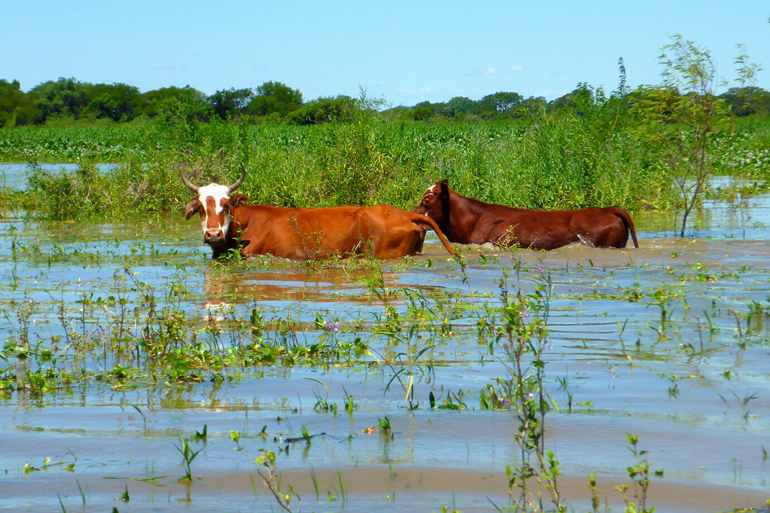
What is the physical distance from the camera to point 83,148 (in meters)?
39.5

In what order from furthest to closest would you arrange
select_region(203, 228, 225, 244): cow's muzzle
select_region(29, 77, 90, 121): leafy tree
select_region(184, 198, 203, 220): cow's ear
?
1. select_region(29, 77, 90, 121): leafy tree
2. select_region(184, 198, 203, 220): cow's ear
3. select_region(203, 228, 225, 244): cow's muzzle

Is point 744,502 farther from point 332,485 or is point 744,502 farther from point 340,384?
point 340,384

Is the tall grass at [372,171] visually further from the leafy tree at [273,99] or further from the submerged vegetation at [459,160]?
the leafy tree at [273,99]

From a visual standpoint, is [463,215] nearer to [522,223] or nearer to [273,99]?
[522,223]

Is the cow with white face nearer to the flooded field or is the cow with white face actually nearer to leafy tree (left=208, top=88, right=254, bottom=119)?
the flooded field

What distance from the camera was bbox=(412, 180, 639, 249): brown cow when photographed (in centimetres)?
1042

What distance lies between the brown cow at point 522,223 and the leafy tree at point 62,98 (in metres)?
86.6

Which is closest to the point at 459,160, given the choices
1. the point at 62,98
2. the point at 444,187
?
the point at 444,187

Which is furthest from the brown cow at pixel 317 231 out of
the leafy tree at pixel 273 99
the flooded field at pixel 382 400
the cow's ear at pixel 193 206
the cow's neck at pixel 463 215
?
the leafy tree at pixel 273 99

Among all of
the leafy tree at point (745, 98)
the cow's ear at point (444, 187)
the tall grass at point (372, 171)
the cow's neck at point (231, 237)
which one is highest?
the leafy tree at point (745, 98)

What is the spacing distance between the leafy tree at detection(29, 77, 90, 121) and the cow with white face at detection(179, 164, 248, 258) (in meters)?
86.9

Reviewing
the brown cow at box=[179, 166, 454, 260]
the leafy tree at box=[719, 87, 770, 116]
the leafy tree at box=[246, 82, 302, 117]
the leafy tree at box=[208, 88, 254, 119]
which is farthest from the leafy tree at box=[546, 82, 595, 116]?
the leafy tree at box=[246, 82, 302, 117]

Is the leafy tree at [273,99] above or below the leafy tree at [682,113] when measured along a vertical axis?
above

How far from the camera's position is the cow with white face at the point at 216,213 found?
30.8ft
